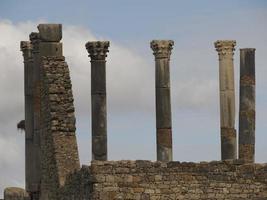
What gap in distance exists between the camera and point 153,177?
96.3 ft

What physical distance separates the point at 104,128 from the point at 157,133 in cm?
211

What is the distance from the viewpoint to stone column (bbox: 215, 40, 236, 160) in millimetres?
42156

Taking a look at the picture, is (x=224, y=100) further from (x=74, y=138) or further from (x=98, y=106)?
(x=74, y=138)

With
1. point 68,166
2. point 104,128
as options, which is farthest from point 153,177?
point 104,128

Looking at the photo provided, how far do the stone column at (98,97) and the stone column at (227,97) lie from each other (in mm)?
3892

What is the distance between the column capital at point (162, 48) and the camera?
43.2 m

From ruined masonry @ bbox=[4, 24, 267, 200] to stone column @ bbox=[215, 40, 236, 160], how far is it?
1.2 inches

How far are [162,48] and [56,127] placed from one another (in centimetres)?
1135

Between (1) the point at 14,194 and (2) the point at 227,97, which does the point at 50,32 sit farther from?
(2) the point at 227,97

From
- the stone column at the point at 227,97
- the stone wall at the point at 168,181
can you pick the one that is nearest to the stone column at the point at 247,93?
the stone column at the point at 227,97

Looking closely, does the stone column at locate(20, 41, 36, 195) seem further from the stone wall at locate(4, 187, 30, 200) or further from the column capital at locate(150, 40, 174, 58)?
the stone wall at locate(4, 187, 30, 200)

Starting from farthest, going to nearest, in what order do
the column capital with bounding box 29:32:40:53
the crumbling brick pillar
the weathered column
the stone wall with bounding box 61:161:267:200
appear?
the crumbling brick pillar < the column capital with bounding box 29:32:40:53 < the weathered column < the stone wall with bounding box 61:161:267:200

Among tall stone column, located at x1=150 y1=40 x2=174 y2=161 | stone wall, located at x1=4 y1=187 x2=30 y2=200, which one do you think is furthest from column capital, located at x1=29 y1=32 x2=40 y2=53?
stone wall, located at x1=4 y1=187 x2=30 y2=200

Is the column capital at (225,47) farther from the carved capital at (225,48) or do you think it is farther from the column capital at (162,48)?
the column capital at (162,48)
